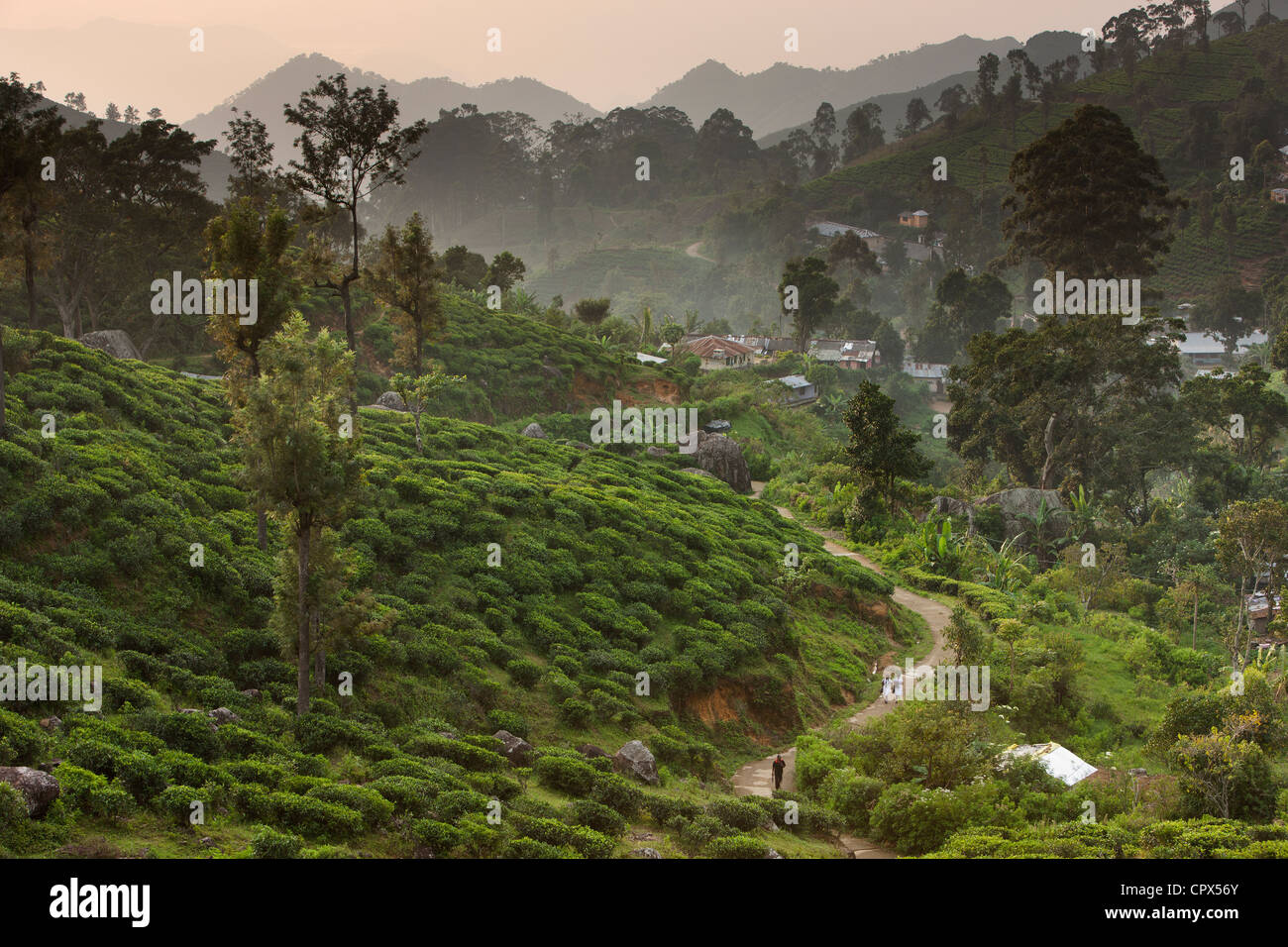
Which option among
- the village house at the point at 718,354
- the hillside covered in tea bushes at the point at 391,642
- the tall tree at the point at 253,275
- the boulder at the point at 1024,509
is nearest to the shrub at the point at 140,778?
the hillside covered in tea bushes at the point at 391,642

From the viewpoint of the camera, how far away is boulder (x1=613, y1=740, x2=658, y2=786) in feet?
61.3

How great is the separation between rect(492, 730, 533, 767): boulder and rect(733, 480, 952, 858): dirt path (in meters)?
4.81

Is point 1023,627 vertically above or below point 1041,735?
above

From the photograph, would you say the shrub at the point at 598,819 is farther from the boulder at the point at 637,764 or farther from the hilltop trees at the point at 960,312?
the hilltop trees at the point at 960,312

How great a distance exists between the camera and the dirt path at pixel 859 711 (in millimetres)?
18203

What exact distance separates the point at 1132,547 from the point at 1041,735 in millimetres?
25214

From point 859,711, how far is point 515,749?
1172cm

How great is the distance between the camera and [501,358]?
53.8m

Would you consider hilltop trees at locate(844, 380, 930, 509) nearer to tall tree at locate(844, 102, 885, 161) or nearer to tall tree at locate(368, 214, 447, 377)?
tall tree at locate(368, 214, 447, 377)

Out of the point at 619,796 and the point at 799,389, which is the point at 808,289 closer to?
the point at 799,389

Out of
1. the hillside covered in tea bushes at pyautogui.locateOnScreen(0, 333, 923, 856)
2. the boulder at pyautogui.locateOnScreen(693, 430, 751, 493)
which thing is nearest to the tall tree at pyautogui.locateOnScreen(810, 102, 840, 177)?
the boulder at pyautogui.locateOnScreen(693, 430, 751, 493)
